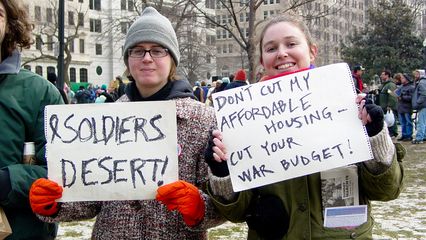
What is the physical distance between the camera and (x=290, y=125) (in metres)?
2.29

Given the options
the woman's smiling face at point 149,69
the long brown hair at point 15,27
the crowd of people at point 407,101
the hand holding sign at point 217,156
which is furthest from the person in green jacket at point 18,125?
the crowd of people at point 407,101

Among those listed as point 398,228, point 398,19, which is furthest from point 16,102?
point 398,19

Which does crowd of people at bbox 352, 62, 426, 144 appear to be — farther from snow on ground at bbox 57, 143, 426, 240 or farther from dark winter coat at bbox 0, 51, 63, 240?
dark winter coat at bbox 0, 51, 63, 240

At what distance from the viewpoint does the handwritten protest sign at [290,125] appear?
2.21 meters

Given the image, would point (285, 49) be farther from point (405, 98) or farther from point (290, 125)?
point (405, 98)

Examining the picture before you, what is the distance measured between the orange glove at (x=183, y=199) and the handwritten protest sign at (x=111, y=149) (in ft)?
0.23

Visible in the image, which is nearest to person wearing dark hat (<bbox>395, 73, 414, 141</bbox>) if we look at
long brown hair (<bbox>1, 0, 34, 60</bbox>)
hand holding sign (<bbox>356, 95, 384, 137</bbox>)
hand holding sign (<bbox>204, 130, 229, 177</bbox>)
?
hand holding sign (<bbox>356, 95, 384, 137</bbox>)

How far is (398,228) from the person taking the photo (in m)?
5.71

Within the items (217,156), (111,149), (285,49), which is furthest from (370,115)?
(111,149)

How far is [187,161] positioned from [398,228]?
406 centimetres

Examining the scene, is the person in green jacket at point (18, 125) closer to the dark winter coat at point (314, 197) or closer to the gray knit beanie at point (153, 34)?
the gray knit beanie at point (153, 34)

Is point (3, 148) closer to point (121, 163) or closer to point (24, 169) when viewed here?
point (24, 169)

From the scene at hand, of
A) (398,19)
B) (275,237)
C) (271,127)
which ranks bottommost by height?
(275,237)

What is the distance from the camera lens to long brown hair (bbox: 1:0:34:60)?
2449mm
